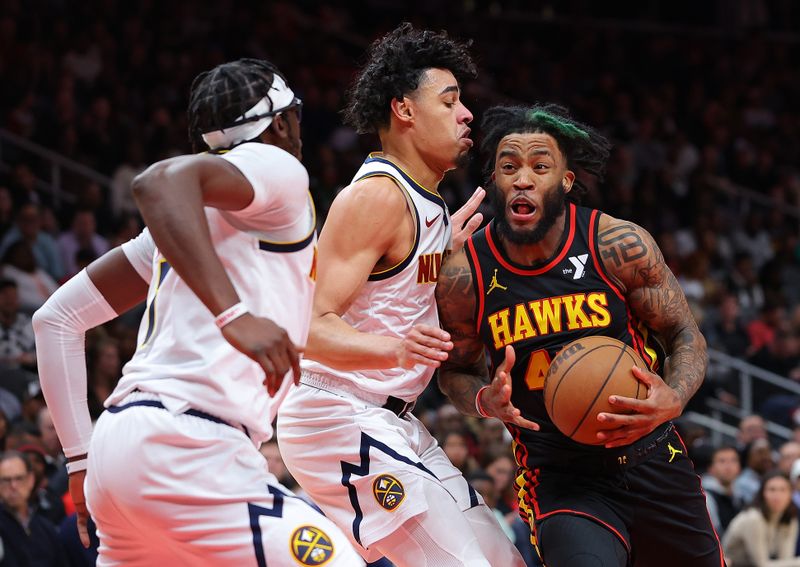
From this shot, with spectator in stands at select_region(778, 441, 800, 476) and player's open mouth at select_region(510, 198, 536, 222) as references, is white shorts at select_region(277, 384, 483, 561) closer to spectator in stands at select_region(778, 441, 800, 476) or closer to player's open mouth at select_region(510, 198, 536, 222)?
player's open mouth at select_region(510, 198, 536, 222)

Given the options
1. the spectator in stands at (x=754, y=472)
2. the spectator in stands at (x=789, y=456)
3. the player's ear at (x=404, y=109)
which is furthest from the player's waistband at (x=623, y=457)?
the spectator in stands at (x=789, y=456)

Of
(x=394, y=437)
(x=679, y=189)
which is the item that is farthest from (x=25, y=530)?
(x=679, y=189)

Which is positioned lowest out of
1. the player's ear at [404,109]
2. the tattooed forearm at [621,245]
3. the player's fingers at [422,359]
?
the player's fingers at [422,359]

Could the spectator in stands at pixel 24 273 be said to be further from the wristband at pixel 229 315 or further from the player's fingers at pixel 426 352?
the wristband at pixel 229 315

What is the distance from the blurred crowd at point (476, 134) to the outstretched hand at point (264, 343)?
3.56 metres

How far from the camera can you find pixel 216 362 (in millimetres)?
3322

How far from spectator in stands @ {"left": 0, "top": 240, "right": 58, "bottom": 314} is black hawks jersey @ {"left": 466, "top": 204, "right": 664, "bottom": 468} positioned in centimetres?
623

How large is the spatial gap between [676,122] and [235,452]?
16.1 metres

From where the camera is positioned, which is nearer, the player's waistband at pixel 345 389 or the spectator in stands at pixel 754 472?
the player's waistband at pixel 345 389

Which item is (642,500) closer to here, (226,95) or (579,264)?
(579,264)

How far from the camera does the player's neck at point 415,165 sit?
5062 mm

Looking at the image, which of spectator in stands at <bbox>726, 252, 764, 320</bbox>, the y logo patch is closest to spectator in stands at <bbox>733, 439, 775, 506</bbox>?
spectator in stands at <bbox>726, 252, 764, 320</bbox>

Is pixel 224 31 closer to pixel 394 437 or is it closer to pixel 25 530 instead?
pixel 25 530

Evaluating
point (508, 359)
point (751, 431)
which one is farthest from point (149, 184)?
point (751, 431)
